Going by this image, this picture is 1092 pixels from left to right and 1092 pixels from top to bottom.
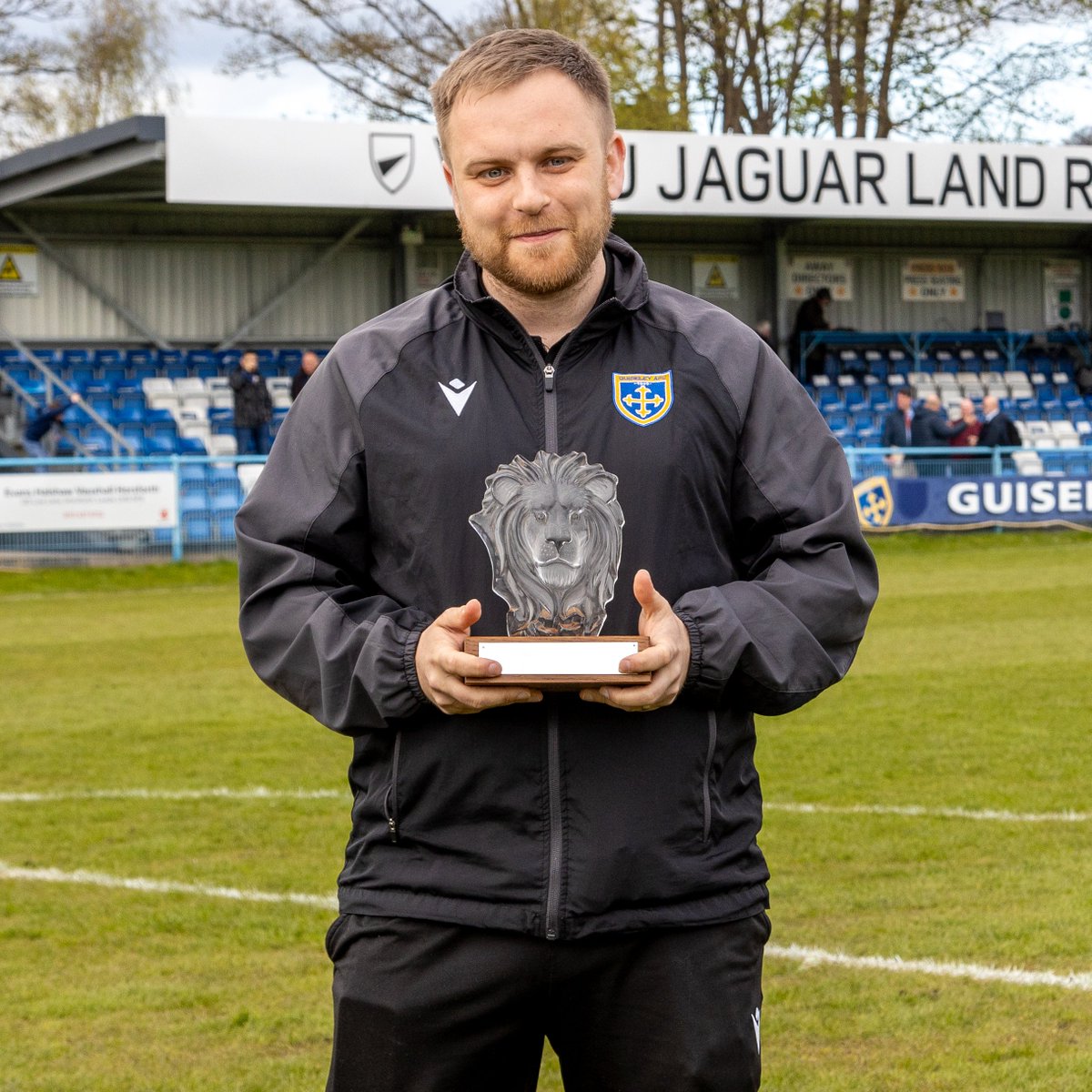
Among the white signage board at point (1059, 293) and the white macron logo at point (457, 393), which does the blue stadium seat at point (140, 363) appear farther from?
the white macron logo at point (457, 393)

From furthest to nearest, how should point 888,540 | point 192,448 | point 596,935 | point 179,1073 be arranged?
point 192,448 → point 888,540 → point 179,1073 → point 596,935

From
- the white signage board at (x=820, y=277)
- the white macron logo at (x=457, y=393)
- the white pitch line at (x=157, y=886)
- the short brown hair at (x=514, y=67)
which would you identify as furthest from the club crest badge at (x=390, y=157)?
the white macron logo at (x=457, y=393)

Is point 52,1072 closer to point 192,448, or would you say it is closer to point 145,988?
point 145,988

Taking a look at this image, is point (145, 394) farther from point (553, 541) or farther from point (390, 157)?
point (553, 541)

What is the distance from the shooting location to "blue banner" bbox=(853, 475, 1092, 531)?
2158 centimetres

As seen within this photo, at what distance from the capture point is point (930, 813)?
23.8 feet

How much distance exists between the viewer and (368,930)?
252cm

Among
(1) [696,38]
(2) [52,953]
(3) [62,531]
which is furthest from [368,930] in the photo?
(1) [696,38]

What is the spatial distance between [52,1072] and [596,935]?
2667 millimetres

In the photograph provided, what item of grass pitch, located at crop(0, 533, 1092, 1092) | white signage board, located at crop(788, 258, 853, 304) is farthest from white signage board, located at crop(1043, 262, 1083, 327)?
grass pitch, located at crop(0, 533, 1092, 1092)

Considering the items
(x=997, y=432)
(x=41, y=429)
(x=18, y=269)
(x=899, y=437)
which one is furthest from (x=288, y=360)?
(x=997, y=432)

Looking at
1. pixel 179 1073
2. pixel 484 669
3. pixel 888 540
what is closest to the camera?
pixel 484 669

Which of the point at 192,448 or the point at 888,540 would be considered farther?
the point at 192,448

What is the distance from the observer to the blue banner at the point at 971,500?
70.8 feet
